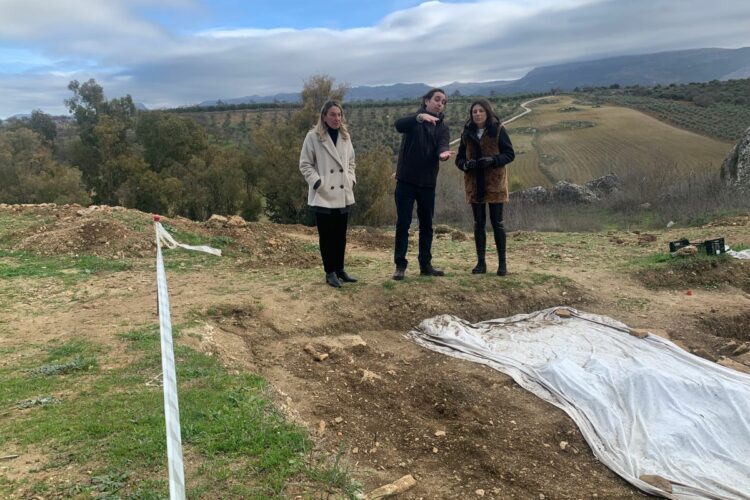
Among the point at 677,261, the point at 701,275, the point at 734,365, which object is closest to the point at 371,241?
the point at 677,261

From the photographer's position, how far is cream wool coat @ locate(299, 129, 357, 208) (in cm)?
517

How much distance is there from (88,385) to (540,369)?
11.5ft

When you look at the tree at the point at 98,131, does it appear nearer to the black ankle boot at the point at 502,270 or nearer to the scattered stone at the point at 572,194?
the scattered stone at the point at 572,194

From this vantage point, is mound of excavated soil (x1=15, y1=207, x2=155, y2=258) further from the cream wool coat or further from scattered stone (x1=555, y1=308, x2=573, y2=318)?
scattered stone (x1=555, y1=308, x2=573, y2=318)

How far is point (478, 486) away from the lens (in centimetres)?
271

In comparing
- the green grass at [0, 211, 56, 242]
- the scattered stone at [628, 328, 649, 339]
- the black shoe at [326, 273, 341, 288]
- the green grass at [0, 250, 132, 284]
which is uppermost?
the green grass at [0, 211, 56, 242]

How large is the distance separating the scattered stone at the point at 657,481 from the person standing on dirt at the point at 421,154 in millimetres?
3440

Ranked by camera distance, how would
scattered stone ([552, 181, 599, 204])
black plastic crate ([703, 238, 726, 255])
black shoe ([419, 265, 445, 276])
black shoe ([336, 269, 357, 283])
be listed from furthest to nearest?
scattered stone ([552, 181, 599, 204]), black plastic crate ([703, 238, 726, 255]), black shoe ([419, 265, 445, 276]), black shoe ([336, 269, 357, 283])

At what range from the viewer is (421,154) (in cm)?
548

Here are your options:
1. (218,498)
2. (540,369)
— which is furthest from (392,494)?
(540,369)

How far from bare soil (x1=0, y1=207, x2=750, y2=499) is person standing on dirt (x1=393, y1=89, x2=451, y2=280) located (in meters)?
0.95

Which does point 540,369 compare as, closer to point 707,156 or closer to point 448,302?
point 448,302

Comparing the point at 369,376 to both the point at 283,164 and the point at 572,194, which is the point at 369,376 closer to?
the point at 283,164

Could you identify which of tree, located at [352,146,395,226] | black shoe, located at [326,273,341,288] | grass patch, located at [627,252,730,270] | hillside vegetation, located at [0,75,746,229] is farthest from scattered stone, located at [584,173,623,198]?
black shoe, located at [326,273,341,288]
